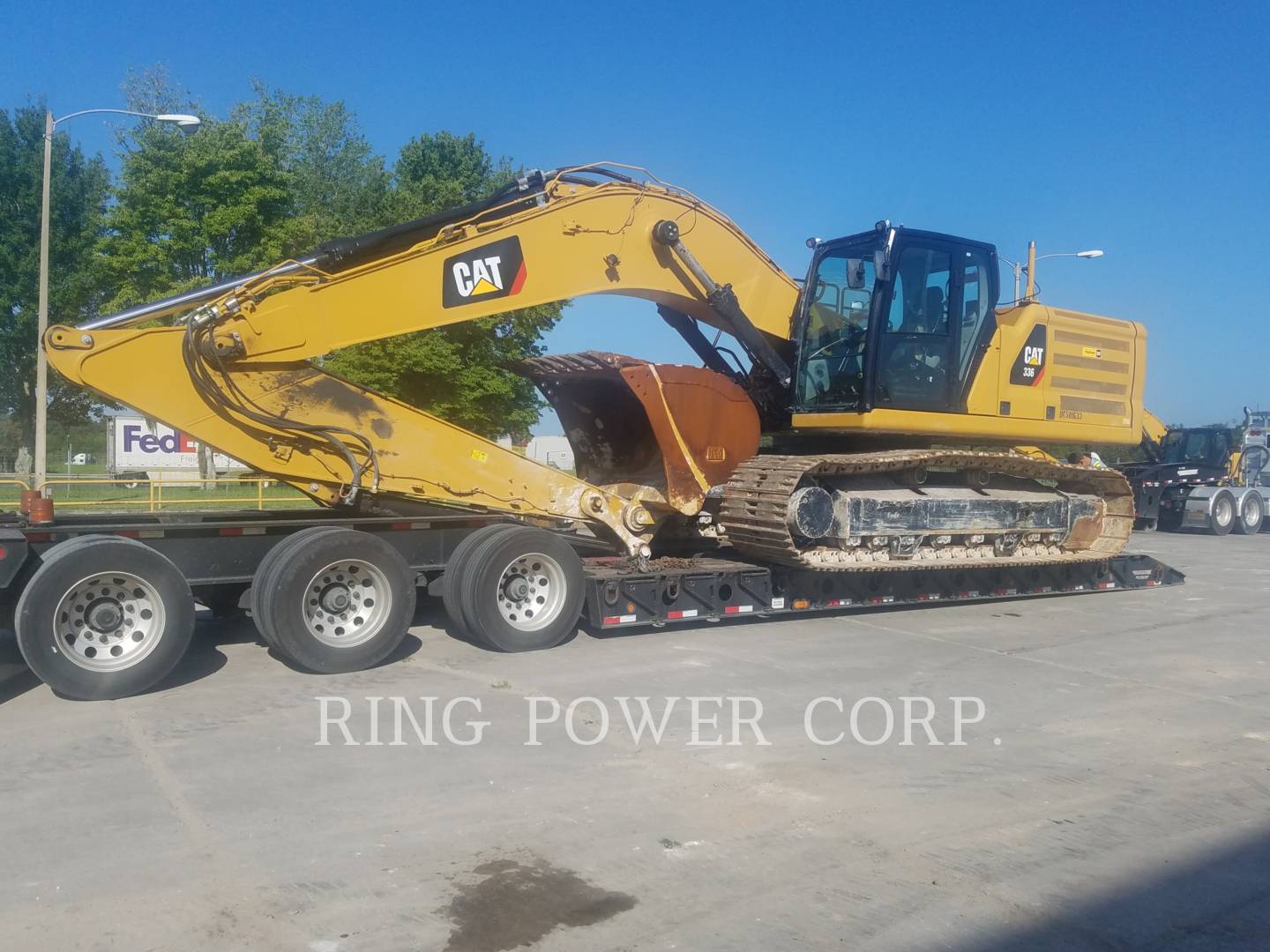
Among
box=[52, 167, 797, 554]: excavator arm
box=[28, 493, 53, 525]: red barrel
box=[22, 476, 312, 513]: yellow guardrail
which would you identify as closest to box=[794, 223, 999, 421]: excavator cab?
box=[52, 167, 797, 554]: excavator arm

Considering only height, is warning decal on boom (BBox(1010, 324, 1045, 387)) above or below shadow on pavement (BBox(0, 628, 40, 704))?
above

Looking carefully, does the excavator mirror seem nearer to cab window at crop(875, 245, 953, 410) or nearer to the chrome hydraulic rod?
cab window at crop(875, 245, 953, 410)

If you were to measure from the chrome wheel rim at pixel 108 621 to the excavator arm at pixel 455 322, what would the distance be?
4.23 feet

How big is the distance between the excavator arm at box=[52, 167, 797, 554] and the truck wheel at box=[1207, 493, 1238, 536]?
1778cm

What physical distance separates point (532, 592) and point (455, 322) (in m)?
2.24

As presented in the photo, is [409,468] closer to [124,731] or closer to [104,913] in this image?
[124,731]

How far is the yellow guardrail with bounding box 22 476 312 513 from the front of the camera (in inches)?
646

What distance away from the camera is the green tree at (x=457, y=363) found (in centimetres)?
2461

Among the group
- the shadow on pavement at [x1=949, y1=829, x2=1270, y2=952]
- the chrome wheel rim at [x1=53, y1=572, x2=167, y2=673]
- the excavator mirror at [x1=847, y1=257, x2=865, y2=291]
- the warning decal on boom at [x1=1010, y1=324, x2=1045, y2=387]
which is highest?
the excavator mirror at [x1=847, y1=257, x2=865, y2=291]

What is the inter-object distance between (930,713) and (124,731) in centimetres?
498

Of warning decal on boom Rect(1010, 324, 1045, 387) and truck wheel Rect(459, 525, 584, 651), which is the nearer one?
truck wheel Rect(459, 525, 584, 651)

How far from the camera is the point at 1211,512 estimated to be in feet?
79.4

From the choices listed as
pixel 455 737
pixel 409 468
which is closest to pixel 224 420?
pixel 409 468

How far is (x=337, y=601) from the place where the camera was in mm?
7938
